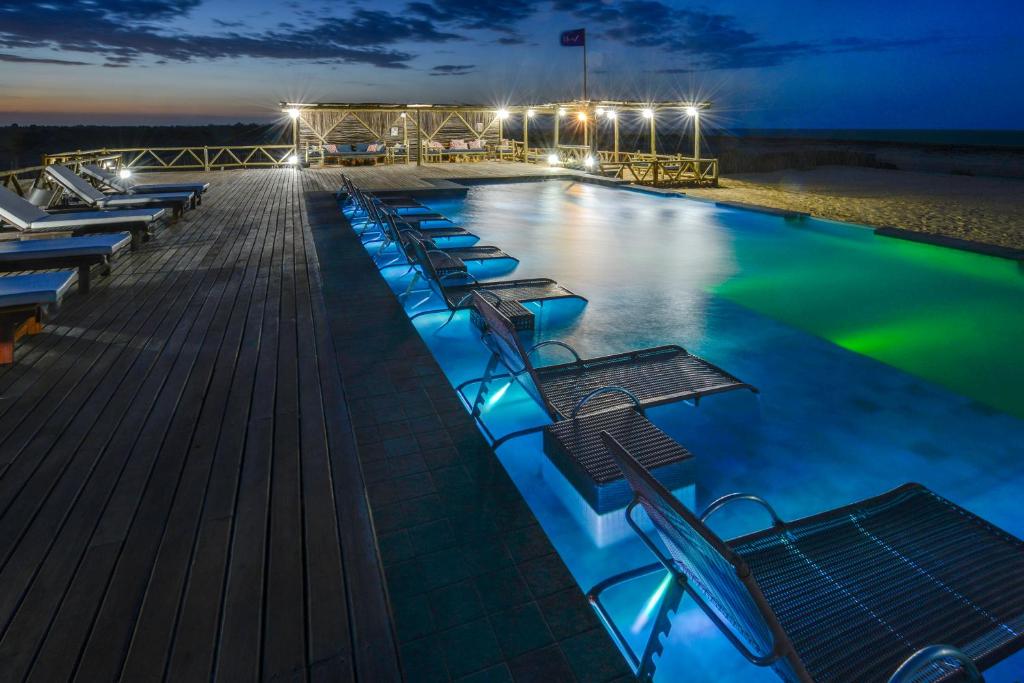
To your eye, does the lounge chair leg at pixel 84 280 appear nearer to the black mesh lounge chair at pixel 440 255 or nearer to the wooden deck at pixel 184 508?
the wooden deck at pixel 184 508

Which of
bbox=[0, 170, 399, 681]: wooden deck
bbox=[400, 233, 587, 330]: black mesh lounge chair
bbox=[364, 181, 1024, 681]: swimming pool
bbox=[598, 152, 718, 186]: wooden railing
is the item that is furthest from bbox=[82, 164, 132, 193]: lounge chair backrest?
bbox=[598, 152, 718, 186]: wooden railing

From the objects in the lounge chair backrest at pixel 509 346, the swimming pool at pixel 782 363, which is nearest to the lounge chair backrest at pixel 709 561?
the swimming pool at pixel 782 363

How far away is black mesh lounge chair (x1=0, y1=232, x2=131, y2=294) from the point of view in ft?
14.8

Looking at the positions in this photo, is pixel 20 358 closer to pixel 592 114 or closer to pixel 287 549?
pixel 287 549

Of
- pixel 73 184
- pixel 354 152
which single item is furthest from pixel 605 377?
pixel 354 152

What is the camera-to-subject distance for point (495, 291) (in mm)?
5668

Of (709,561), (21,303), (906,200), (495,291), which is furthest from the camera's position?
(906,200)

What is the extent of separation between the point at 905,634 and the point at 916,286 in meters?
7.58

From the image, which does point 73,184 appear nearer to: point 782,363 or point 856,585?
point 782,363

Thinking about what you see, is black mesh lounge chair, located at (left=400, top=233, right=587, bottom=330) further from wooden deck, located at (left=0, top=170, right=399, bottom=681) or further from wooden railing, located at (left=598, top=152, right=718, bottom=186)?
wooden railing, located at (left=598, top=152, right=718, bottom=186)

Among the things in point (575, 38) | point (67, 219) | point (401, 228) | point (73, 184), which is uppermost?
point (575, 38)

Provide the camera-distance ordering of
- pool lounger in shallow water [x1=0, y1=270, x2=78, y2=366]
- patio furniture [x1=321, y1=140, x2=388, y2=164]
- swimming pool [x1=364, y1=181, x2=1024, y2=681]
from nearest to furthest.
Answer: swimming pool [x1=364, y1=181, x2=1024, y2=681] → pool lounger in shallow water [x1=0, y1=270, x2=78, y2=366] → patio furniture [x1=321, y1=140, x2=388, y2=164]

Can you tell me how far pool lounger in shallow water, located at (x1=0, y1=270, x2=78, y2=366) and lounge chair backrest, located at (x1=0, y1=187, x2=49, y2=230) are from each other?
2.80 metres

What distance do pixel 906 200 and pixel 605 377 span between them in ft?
53.6
